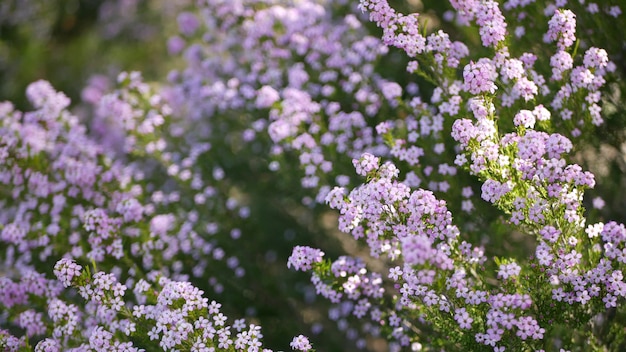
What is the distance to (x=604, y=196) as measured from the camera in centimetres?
474

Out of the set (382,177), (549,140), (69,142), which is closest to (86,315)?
(69,142)

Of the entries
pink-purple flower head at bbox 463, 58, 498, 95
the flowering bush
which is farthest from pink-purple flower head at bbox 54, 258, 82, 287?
pink-purple flower head at bbox 463, 58, 498, 95

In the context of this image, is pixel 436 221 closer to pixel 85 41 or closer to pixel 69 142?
pixel 69 142

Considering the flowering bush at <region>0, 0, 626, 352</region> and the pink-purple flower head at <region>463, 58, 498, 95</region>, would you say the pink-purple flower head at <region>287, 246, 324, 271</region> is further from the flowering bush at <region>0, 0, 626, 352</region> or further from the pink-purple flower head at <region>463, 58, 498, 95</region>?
the pink-purple flower head at <region>463, 58, 498, 95</region>

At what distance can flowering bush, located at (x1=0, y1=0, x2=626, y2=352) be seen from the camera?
3.15m

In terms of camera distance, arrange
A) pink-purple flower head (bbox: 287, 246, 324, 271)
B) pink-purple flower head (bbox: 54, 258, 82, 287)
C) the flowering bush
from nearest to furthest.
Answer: the flowering bush, pink-purple flower head (bbox: 54, 258, 82, 287), pink-purple flower head (bbox: 287, 246, 324, 271)

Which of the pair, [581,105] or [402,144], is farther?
[402,144]

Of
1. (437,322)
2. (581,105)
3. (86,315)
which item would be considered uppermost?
(581,105)

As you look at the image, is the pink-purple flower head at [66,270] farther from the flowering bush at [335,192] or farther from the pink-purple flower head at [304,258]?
the pink-purple flower head at [304,258]

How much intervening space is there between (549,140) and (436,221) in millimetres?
741

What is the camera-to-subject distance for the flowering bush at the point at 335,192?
124 inches

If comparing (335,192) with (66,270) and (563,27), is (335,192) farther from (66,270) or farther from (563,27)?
(563,27)

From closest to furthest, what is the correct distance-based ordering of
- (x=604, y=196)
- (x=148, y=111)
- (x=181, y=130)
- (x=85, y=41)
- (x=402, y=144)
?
(x=402, y=144) < (x=604, y=196) < (x=148, y=111) < (x=181, y=130) < (x=85, y=41)

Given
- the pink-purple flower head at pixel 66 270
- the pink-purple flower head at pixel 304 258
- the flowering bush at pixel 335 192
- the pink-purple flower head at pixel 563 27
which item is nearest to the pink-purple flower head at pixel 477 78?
the flowering bush at pixel 335 192
